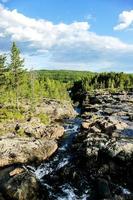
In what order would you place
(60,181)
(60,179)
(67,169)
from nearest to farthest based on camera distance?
(60,181) < (60,179) < (67,169)

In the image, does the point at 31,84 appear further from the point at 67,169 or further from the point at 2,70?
the point at 67,169

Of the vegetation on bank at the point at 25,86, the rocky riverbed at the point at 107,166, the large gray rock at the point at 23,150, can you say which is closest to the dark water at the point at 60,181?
the rocky riverbed at the point at 107,166

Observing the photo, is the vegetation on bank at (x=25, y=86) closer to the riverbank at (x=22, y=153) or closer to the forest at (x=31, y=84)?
the forest at (x=31, y=84)

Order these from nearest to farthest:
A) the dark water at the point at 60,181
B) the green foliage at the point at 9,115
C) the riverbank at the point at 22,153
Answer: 1. the riverbank at the point at 22,153
2. the dark water at the point at 60,181
3. the green foliage at the point at 9,115

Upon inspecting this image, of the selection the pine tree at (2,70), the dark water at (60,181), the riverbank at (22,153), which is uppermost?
the pine tree at (2,70)

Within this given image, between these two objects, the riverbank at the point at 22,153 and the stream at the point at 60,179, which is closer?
the riverbank at the point at 22,153

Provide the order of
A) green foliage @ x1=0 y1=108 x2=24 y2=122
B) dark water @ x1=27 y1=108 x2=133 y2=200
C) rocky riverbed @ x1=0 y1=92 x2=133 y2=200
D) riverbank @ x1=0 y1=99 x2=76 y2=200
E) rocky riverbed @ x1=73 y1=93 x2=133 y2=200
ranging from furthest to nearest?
green foliage @ x1=0 y1=108 x2=24 y2=122, dark water @ x1=27 y1=108 x2=133 y2=200, rocky riverbed @ x1=73 y1=93 x2=133 y2=200, rocky riverbed @ x1=0 y1=92 x2=133 y2=200, riverbank @ x1=0 y1=99 x2=76 y2=200

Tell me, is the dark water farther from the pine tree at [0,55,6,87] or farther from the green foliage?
the pine tree at [0,55,6,87]

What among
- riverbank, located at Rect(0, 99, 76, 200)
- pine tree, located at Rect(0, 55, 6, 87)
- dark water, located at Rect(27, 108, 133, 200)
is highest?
pine tree, located at Rect(0, 55, 6, 87)

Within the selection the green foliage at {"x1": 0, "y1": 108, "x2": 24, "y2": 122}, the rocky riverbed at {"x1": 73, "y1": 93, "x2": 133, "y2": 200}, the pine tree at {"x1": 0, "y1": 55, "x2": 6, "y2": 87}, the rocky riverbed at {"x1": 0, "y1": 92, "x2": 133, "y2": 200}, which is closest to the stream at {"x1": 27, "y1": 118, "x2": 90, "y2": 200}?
the rocky riverbed at {"x1": 0, "y1": 92, "x2": 133, "y2": 200}

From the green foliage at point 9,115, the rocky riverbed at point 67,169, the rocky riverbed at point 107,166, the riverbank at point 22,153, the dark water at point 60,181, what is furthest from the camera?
the green foliage at point 9,115

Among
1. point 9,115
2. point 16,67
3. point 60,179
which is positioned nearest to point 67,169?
point 60,179

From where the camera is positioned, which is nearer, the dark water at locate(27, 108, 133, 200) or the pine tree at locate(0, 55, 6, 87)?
the dark water at locate(27, 108, 133, 200)

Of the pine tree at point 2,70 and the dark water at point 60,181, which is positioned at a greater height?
the pine tree at point 2,70
